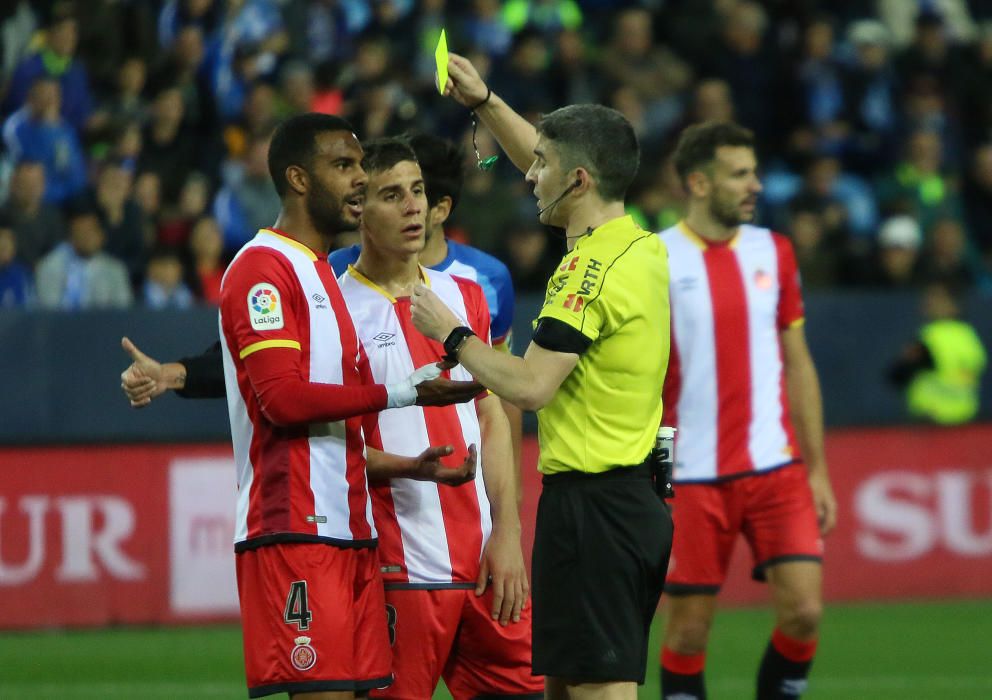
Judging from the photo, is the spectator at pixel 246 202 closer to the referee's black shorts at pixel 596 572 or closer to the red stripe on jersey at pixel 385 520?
the red stripe on jersey at pixel 385 520

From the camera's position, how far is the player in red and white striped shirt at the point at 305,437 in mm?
4801

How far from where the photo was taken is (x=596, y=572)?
4941 millimetres

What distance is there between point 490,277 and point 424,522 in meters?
1.30

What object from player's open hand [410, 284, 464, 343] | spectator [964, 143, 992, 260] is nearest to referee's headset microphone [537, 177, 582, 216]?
player's open hand [410, 284, 464, 343]

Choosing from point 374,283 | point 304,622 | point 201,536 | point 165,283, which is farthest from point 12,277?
point 304,622

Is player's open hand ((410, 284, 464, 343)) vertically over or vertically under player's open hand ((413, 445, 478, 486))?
over

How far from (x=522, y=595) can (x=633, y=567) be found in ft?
1.47

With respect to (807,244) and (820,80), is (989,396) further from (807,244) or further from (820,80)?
(820,80)

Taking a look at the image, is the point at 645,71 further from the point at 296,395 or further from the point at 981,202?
the point at 296,395

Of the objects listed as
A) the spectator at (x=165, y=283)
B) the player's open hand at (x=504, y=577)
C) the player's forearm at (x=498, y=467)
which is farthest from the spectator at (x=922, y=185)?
the player's open hand at (x=504, y=577)

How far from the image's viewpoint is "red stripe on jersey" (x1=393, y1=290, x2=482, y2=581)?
5.29m

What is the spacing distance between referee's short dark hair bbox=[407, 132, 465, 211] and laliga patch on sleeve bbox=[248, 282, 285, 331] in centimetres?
129

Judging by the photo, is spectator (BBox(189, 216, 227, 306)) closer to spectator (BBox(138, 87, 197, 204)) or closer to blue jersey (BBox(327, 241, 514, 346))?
spectator (BBox(138, 87, 197, 204))

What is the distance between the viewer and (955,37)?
16594 mm
